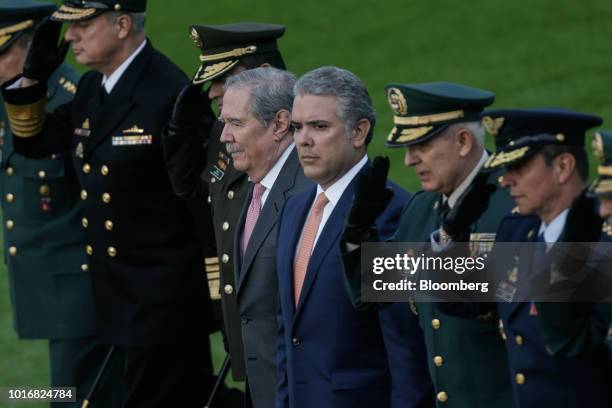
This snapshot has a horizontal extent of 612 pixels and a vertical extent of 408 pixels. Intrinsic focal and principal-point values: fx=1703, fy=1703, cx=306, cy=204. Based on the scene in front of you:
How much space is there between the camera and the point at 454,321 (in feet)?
21.7

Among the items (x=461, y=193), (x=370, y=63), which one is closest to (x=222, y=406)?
(x=461, y=193)

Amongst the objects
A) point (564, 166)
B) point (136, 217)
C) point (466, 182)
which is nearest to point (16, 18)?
point (136, 217)

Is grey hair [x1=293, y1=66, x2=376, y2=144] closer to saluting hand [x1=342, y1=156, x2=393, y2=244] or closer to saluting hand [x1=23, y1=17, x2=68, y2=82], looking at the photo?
saluting hand [x1=342, y1=156, x2=393, y2=244]

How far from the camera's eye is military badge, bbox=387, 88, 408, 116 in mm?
6884

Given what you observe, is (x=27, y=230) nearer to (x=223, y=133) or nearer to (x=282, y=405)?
(x=223, y=133)

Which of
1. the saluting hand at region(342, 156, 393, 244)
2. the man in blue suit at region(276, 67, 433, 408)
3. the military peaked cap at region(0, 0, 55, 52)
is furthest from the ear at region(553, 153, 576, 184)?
the military peaked cap at region(0, 0, 55, 52)

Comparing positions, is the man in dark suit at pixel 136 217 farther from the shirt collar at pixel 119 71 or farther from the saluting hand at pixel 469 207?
the saluting hand at pixel 469 207

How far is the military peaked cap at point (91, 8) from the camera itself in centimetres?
891

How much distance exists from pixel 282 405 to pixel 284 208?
853 mm

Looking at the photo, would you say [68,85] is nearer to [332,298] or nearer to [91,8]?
[91,8]

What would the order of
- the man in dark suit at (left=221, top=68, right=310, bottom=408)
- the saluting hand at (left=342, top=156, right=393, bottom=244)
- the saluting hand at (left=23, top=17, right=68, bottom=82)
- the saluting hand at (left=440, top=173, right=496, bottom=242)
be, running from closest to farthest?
the saluting hand at (left=440, top=173, right=496, bottom=242) < the saluting hand at (left=342, top=156, right=393, bottom=244) < the man in dark suit at (left=221, top=68, right=310, bottom=408) < the saluting hand at (left=23, top=17, right=68, bottom=82)

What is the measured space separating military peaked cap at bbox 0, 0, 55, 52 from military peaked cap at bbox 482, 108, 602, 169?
4139 millimetres

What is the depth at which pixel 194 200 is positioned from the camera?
28.5 ft

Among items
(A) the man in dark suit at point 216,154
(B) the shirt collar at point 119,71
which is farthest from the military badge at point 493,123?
(B) the shirt collar at point 119,71
